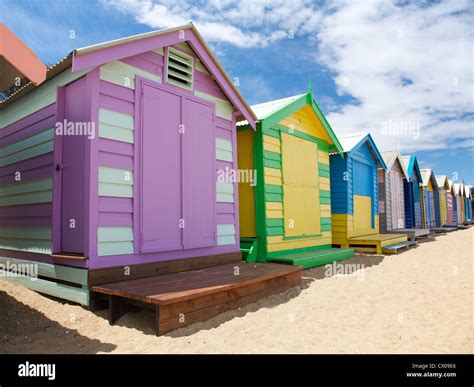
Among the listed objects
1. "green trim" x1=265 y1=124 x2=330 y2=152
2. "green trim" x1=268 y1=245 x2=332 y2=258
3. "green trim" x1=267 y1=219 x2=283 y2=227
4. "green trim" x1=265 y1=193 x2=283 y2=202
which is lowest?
"green trim" x1=268 y1=245 x2=332 y2=258

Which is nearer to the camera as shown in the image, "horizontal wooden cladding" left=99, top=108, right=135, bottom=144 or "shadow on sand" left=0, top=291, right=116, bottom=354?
"shadow on sand" left=0, top=291, right=116, bottom=354

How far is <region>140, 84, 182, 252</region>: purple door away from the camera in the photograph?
5234 millimetres

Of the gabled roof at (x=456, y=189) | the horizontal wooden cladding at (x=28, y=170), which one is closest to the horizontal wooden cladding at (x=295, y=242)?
the horizontal wooden cladding at (x=28, y=170)

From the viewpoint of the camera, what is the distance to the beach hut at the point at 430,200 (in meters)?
23.3

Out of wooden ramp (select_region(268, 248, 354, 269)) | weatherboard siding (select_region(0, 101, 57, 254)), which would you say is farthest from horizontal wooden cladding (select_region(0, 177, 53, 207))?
wooden ramp (select_region(268, 248, 354, 269))

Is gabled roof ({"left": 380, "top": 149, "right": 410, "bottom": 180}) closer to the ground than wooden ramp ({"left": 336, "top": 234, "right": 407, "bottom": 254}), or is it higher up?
higher up

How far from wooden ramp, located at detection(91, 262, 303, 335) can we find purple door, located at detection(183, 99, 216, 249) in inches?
25.0

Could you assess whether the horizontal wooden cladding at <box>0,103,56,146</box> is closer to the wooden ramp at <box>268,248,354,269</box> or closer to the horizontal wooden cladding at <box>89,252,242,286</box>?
the horizontal wooden cladding at <box>89,252,242,286</box>

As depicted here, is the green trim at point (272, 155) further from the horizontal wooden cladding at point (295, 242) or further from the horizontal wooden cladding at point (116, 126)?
the horizontal wooden cladding at point (116, 126)

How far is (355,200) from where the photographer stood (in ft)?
40.2

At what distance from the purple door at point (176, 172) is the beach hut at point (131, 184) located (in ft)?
0.06

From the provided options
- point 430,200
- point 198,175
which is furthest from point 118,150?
point 430,200
